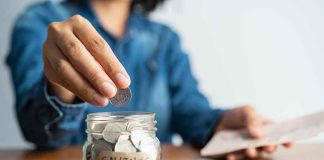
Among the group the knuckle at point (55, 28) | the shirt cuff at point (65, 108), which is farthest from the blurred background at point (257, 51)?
the knuckle at point (55, 28)

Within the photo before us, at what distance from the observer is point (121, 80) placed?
375mm

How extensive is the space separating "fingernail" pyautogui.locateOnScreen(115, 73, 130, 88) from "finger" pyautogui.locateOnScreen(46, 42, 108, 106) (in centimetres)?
2

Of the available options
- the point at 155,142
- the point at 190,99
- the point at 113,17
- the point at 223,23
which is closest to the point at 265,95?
the point at 223,23

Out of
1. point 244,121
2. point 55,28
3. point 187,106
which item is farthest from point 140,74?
point 55,28

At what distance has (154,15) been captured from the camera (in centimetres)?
123

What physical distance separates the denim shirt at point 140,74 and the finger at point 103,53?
0.85 ft

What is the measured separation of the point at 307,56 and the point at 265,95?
15 cm

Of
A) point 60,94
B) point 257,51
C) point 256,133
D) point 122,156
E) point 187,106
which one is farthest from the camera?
point 257,51

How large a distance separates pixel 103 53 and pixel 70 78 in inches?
1.5

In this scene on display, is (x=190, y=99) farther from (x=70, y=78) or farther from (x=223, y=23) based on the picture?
(x=70, y=78)

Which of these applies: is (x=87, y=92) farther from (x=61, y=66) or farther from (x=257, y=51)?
(x=257, y=51)

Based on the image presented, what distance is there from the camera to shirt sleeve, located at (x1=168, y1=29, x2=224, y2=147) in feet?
2.75

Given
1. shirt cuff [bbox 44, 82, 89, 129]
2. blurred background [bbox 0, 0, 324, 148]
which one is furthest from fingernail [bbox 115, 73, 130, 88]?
blurred background [bbox 0, 0, 324, 148]

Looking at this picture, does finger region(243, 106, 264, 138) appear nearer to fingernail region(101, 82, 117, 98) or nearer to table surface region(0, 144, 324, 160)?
table surface region(0, 144, 324, 160)
